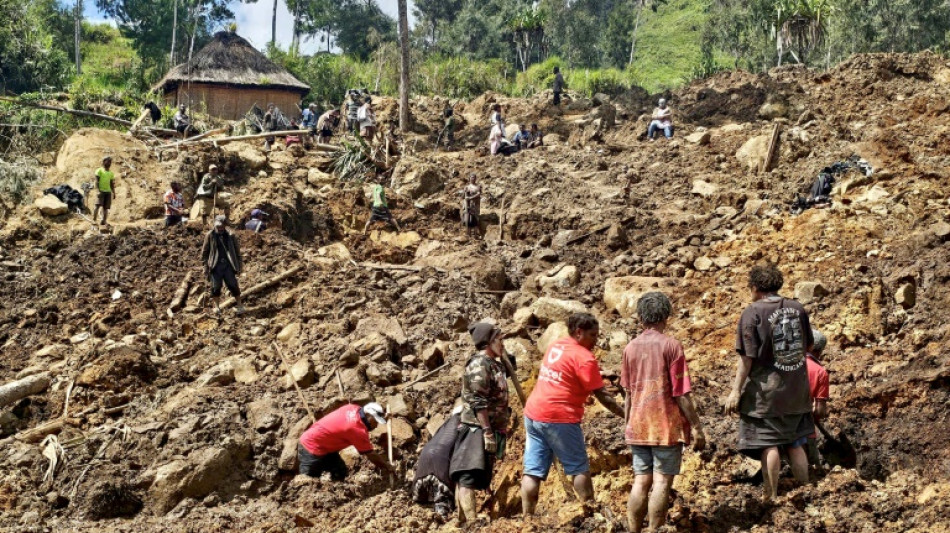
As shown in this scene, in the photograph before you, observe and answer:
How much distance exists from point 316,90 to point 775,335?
25.9 metres

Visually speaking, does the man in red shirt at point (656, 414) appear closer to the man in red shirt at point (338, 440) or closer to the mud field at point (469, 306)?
the mud field at point (469, 306)

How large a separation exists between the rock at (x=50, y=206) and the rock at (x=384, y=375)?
8.17 metres

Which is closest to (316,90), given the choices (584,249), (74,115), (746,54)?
(74,115)

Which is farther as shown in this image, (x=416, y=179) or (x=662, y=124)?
(x=662, y=124)

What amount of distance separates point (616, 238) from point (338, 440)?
708 cm

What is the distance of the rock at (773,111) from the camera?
701 inches

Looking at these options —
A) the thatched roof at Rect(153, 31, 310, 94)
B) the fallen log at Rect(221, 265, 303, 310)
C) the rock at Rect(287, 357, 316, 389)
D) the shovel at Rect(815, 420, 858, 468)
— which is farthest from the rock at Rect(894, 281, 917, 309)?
the thatched roof at Rect(153, 31, 310, 94)

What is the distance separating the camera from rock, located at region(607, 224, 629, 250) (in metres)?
12.7

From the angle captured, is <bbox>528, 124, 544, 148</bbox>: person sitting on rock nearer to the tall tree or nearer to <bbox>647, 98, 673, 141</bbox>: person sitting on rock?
<bbox>647, 98, 673, 141</bbox>: person sitting on rock

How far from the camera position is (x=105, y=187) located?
13.2 meters

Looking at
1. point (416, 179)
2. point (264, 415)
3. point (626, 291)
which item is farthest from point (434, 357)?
point (416, 179)

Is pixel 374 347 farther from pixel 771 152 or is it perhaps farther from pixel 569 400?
pixel 771 152

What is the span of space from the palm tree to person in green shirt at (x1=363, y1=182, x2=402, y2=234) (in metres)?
15.1

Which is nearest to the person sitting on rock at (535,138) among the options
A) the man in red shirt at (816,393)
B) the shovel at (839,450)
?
the shovel at (839,450)
